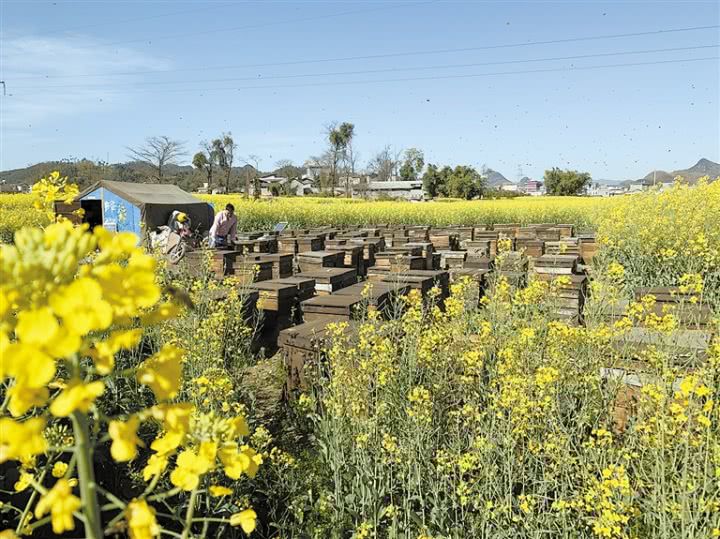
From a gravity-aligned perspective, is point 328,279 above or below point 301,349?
above

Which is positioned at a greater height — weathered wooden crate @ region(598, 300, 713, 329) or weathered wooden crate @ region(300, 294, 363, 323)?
weathered wooden crate @ region(598, 300, 713, 329)

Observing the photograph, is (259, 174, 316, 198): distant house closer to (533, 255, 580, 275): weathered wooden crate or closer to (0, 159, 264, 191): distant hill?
(0, 159, 264, 191): distant hill

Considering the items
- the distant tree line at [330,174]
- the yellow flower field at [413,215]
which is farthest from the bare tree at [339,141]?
the yellow flower field at [413,215]

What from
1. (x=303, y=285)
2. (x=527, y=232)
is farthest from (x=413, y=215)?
(x=303, y=285)

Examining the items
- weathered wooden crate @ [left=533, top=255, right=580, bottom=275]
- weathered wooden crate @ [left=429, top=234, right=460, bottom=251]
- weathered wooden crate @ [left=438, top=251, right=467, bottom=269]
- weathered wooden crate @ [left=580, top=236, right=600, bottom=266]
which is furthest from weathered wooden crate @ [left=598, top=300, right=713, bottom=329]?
weathered wooden crate @ [left=429, top=234, right=460, bottom=251]

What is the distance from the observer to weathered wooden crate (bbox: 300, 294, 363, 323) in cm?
498

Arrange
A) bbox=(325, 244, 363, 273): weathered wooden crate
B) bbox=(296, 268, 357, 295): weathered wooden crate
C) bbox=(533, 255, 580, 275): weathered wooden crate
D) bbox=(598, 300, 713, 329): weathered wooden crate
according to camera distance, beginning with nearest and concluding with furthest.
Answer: bbox=(598, 300, 713, 329): weathered wooden crate < bbox=(296, 268, 357, 295): weathered wooden crate < bbox=(533, 255, 580, 275): weathered wooden crate < bbox=(325, 244, 363, 273): weathered wooden crate

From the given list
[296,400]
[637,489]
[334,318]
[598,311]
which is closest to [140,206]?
[334,318]

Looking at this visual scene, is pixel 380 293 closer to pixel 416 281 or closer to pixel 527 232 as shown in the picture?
pixel 416 281

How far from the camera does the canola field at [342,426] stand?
76 cm

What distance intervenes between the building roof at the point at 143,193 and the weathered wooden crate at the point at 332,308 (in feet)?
30.7

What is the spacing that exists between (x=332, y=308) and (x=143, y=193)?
10.7 meters

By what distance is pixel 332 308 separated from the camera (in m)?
5.06

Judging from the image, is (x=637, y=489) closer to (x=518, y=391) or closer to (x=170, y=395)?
(x=518, y=391)
